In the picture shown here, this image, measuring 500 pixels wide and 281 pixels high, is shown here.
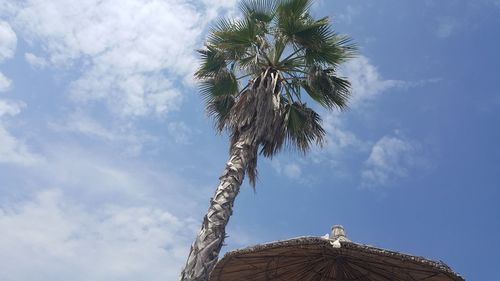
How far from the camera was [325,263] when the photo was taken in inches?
316

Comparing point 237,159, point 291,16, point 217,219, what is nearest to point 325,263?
point 217,219

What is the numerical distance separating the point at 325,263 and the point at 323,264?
75 mm

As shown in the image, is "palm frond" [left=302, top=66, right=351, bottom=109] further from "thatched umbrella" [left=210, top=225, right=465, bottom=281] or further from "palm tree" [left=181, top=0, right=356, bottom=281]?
"thatched umbrella" [left=210, top=225, right=465, bottom=281]

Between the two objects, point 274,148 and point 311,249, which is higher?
point 274,148

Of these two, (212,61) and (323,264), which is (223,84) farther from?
(323,264)

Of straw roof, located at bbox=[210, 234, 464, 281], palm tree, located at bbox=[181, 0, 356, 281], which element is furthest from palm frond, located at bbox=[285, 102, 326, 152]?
straw roof, located at bbox=[210, 234, 464, 281]

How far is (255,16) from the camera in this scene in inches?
438

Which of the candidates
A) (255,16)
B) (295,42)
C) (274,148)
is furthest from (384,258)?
(255,16)

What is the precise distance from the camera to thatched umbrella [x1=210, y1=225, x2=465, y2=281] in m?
6.85

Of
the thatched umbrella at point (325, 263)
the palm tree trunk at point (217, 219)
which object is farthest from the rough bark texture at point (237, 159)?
the thatched umbrella at point (325, 263)

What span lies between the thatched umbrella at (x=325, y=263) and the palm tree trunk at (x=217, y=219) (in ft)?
0.87

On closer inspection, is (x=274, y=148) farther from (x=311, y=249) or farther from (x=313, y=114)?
(x=311, y=249)

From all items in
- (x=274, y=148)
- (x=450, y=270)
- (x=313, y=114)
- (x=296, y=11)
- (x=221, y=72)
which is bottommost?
(x=450, y=270)

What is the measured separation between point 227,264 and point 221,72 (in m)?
5.21
